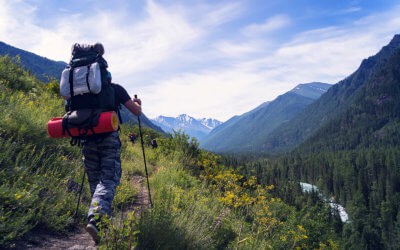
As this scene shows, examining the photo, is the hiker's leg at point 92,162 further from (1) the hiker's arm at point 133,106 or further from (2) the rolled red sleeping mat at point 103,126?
(1) the hiker's arm at point 133,106

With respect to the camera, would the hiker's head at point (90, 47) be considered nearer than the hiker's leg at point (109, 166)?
No

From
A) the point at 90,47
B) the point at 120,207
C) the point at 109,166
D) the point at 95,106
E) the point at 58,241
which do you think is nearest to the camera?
the point at 58,241

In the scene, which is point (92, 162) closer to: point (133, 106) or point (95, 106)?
point (95, 106)

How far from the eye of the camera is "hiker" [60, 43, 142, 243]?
3945mm

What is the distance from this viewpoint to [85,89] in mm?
3990

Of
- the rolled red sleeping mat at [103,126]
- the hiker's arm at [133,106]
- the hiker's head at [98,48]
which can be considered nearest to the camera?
the rolled red sleeping mat at [103,126]

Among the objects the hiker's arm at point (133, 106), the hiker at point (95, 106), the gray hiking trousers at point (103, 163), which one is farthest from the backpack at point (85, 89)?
the gray hiking trousers at point (103, 163)

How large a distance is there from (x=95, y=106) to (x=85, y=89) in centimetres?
26

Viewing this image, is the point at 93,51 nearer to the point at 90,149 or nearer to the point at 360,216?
the point at 90,149

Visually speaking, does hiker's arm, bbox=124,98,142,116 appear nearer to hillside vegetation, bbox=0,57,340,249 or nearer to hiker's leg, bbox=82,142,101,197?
hiker's leg, bbox=82,142,101,197

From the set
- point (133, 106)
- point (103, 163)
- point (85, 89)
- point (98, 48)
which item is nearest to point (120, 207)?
point (103, 163)

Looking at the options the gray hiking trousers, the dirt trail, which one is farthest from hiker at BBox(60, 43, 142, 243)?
the dirt trail

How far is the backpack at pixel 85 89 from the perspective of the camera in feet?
13.0

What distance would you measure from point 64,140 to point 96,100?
10.0 feet
